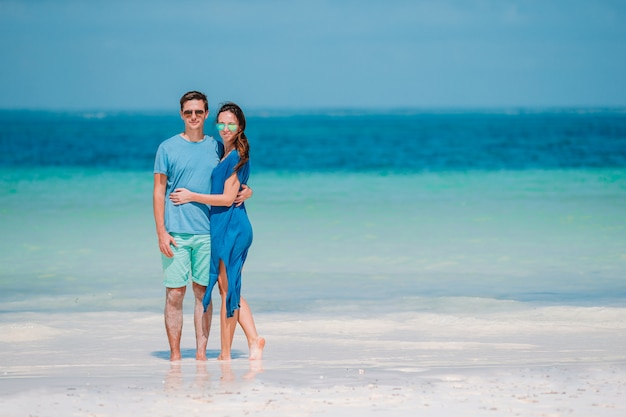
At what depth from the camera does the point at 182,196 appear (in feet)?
15.9

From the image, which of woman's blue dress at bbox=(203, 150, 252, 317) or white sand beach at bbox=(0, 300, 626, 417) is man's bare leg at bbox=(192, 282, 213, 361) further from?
woman's blue dress at bbox=(203, 150, 252, 317)

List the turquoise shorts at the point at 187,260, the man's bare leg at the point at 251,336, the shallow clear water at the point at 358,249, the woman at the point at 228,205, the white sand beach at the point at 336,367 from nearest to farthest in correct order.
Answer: the white sand beach at the point at 336,367, the woman at the point at 228,205, the turquoise shorts at the point at 187,260, the man's bare leg at the point at 251,336, the shallow clear water at the point at 358,249

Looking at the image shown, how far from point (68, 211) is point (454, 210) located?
6.14 metres

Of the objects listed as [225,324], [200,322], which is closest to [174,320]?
[200,322]

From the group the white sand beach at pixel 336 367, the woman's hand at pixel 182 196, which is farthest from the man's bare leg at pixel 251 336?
the woman's hand at pixel 182 196

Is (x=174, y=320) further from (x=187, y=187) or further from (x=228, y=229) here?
(x=187, y=187)

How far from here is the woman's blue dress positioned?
16.0 ft

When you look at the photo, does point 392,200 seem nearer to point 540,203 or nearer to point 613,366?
point 540,203

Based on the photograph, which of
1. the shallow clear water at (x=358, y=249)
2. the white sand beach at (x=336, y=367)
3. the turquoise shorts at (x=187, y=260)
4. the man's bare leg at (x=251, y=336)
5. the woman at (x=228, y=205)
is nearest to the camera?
the white sand beach at (x=336, y=367)

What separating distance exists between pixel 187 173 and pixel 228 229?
1.15 feet

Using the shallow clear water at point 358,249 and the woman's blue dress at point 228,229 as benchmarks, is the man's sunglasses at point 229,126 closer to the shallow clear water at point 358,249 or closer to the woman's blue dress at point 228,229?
the woman's blue dress at point 228,229

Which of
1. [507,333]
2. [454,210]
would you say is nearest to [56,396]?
[507,333]

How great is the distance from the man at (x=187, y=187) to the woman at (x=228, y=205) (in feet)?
0.18

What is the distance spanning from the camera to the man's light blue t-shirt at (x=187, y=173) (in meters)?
4.88
